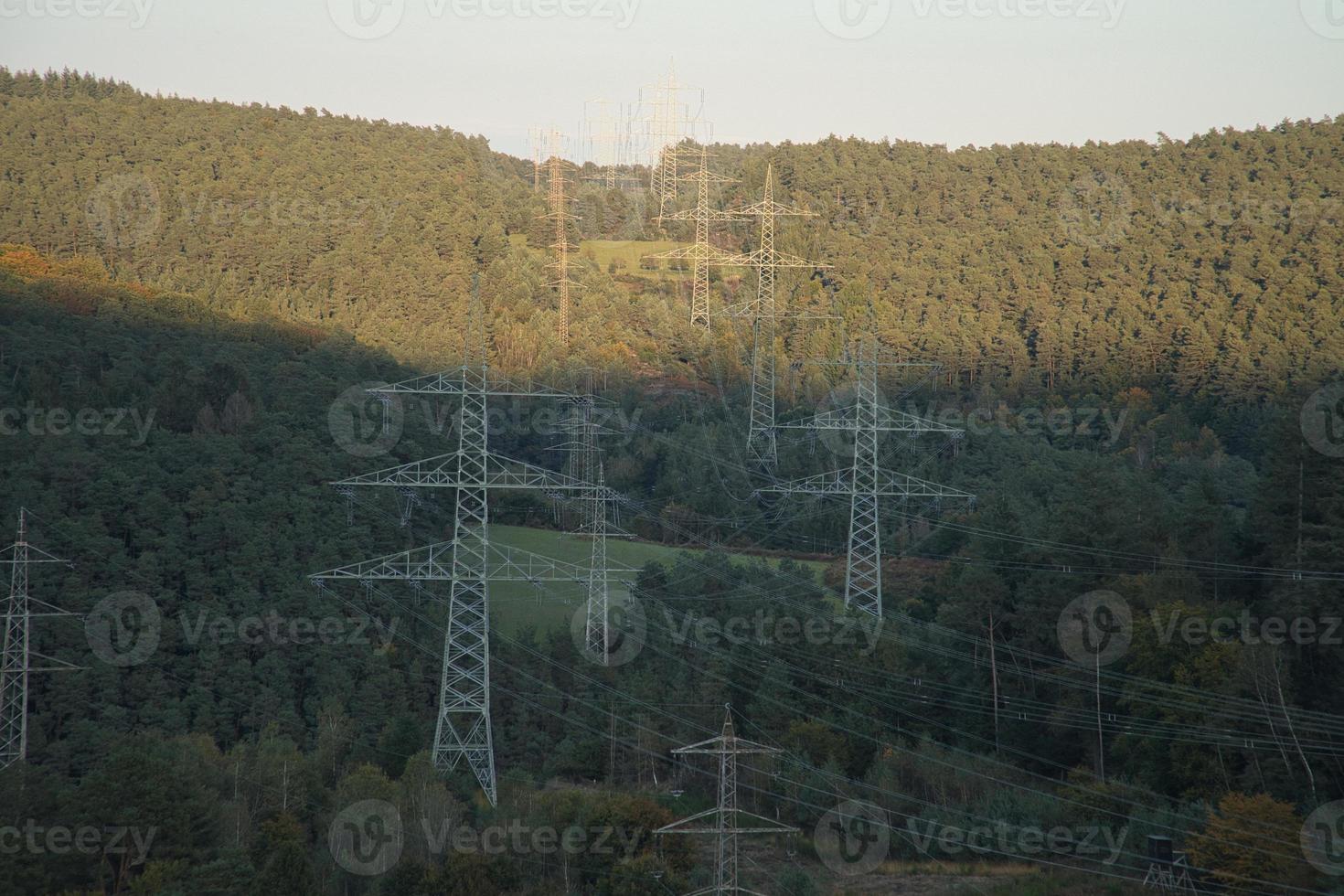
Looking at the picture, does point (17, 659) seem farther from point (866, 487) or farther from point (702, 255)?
point (702, 255)

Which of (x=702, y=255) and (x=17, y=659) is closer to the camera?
(x=17, y=659)

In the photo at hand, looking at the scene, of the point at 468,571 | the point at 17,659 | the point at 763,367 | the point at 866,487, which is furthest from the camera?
the point at 763,367

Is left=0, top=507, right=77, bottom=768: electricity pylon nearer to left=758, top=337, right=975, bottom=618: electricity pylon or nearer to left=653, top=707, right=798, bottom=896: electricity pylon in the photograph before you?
left=653, top=707, right=798, bottom=896: electricity pylon

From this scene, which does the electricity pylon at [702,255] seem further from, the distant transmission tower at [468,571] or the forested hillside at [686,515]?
the distant transmission tower at [468,571]

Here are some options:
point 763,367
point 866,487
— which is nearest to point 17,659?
point 866,487

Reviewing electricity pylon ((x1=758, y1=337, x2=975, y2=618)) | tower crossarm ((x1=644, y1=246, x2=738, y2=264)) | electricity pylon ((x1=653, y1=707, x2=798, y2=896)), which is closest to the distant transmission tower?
electricity pylon ((x1=653, y1=707, x2=798, y2=896))


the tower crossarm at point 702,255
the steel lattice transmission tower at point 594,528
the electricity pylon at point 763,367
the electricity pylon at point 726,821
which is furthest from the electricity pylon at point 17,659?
the tower crossarm at point 702,255

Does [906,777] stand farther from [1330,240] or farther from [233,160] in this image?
[233,160]
